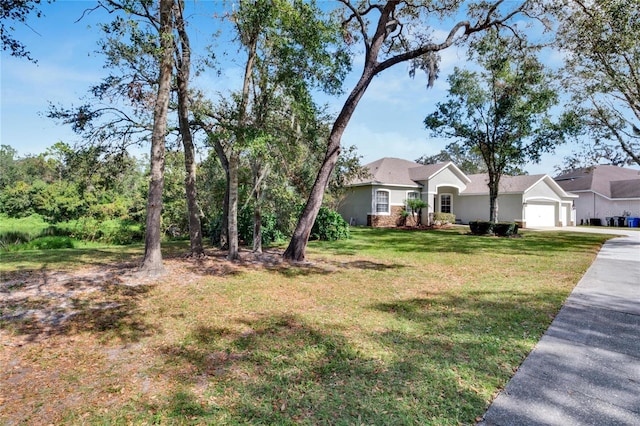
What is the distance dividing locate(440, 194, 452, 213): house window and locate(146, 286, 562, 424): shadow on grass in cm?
2285

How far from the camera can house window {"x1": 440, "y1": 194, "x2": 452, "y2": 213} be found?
27350 millimetres

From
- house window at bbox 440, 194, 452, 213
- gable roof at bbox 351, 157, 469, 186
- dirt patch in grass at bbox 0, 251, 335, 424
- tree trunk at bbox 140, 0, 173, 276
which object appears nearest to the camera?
dirt patch in grass at bbox 0, 251, 335, 424

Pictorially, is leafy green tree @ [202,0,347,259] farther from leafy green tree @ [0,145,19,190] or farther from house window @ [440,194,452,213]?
leafy green tree @ [0,145,19,190]

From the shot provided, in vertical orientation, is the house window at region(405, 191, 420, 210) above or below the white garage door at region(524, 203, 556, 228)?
above

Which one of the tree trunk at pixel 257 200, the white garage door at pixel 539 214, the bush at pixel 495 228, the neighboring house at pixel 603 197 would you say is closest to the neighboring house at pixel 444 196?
the white garage door at pixel 539 214

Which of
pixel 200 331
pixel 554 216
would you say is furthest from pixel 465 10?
pixel 554 216

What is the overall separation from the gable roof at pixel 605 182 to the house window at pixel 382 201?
17571 mm

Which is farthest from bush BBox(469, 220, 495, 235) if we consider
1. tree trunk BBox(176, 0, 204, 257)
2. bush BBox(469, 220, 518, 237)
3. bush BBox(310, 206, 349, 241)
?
→ tree trunk BBox(176, 0, 204, 257)

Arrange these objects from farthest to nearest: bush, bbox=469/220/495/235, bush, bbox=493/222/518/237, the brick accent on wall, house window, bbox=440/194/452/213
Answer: house window, bbox=440/194/452/213 < the brick accent on wall < bush, bbox=469/220/495/235 < bush, bbox=493/222/518/237

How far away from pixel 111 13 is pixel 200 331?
24.1 feet

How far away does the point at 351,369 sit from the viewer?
3584 mm

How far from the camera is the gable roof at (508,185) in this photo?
25.1m

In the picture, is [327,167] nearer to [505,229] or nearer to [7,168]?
[505,229]

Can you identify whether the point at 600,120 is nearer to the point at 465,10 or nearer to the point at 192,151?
the point at 465,10
